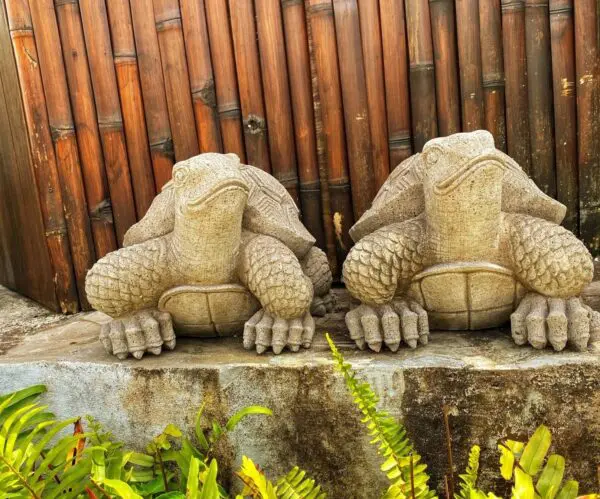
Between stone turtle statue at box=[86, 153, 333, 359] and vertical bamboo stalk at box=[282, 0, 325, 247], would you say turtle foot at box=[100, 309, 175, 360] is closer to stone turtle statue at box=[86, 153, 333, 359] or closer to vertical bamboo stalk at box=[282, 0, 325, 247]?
stone turtle statue at box=[86, 153, 333, 359]

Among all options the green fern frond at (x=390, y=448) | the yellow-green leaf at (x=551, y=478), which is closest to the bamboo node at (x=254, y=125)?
the green fern frond at (x=390, y=448)

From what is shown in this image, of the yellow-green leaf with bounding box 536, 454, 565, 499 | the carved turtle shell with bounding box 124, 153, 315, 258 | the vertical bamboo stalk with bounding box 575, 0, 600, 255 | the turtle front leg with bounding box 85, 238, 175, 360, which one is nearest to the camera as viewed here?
the yellow-green leaf with bounding box 536, 454, 565, 499

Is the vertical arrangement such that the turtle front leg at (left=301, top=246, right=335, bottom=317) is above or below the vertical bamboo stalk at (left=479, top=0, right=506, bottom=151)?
below

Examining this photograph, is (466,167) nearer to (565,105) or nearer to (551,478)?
(551,478)

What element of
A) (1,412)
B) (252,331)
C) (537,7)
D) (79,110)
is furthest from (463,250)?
(79,110)

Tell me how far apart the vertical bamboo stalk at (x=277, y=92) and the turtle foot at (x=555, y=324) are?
47.6 inches

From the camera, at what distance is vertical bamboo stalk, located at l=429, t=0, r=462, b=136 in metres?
2.69

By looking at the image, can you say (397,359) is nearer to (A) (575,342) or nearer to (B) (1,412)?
(A) (575,342)

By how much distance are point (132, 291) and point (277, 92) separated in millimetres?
1104

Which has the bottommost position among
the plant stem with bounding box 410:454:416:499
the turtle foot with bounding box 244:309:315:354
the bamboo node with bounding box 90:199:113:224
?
the plant stem with bounding box 410:454:416:499

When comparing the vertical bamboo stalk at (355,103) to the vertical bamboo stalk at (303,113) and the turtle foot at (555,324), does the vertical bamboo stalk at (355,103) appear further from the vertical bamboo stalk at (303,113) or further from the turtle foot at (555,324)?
the turtle foot at (555,324)

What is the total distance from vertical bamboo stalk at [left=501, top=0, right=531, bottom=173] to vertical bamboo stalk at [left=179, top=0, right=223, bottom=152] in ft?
3.85

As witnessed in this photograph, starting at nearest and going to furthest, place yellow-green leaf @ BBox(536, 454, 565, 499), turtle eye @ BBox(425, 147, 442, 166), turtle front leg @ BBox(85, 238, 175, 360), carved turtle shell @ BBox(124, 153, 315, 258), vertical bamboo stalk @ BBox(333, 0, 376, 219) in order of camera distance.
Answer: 1. yellow-green leaf @ BBox(536, 454, 565, 499)
2. turtle eye @ BBox(425, 147, 442, 166)
3. turtle front leg @ BBox(85, 238, 175, 360)
4. carved turtle shell @ BBox(124, 153, 315, 258)
5. vertical bamboo stalk @ BBox(333, 0, 376, 219)

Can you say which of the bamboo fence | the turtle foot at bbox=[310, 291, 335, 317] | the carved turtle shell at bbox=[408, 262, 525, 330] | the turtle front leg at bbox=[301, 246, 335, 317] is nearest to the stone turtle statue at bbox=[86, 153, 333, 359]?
the turtle front leg at bbox=[301, 246, 335, 317]
